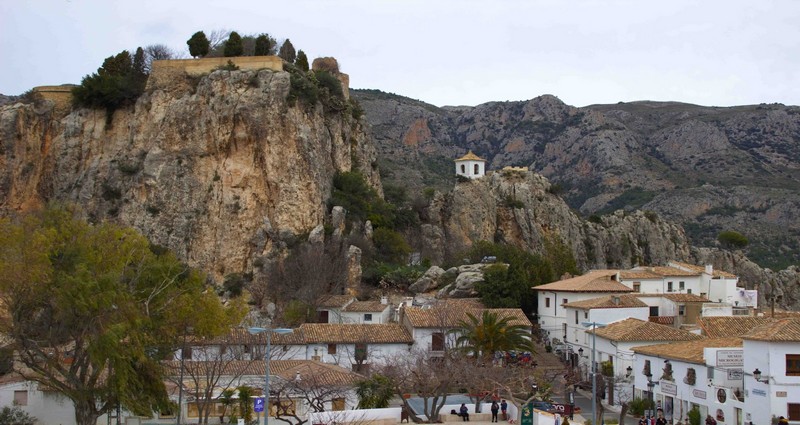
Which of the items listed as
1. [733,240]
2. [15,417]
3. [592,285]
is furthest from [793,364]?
[733,240]

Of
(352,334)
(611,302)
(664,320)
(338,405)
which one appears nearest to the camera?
(338,405)

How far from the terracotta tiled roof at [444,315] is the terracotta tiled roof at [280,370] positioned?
10278 mm

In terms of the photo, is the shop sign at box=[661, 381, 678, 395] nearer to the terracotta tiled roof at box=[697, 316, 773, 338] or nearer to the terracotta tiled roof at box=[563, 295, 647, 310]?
the terracotta tiled roof at box=[697, 316, 773, 338]

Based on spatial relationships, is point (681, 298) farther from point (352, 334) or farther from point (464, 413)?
point (464, 413)

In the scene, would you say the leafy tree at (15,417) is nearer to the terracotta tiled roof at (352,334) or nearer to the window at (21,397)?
the window at (21,397)

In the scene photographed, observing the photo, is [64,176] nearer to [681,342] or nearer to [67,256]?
[67,256]

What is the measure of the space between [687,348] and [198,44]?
5066 cm

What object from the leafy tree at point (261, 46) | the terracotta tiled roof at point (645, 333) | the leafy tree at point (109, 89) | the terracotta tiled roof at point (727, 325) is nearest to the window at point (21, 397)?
the terracotta tiled roof at point (645, 333)

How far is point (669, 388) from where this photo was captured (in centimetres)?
3953

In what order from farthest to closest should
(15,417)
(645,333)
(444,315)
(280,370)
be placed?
(444,315), (645,333), (280,370), (15,417)

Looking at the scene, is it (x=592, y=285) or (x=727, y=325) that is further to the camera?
(x=592, y=285)

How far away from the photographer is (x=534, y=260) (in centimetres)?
6756

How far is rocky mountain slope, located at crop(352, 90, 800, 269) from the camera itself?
115438 mm

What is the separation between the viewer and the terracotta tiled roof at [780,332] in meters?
32.9
